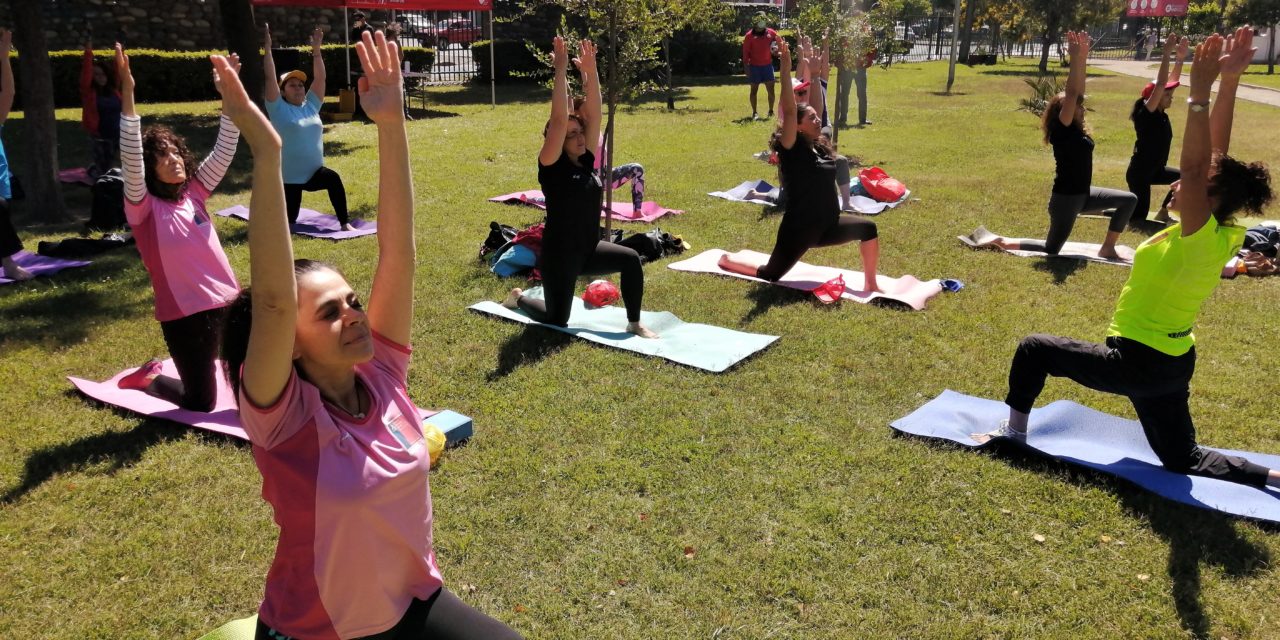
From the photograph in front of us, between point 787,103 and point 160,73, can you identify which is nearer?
point 787,103

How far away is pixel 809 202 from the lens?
7773mm

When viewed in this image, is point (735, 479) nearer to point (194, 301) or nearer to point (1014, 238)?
point (194, 301)

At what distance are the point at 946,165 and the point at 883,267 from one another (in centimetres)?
633

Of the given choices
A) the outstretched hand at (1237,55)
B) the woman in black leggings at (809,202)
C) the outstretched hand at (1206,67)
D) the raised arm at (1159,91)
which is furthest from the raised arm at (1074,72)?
the outstretched hand at (1206,67)

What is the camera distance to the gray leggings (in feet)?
29.8

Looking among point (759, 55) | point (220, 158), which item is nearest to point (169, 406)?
point (220, 158)

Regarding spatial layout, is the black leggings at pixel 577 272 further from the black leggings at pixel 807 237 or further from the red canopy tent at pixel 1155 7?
the red canopy tent at pixel 1155 7

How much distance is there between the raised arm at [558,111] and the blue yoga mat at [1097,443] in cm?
288

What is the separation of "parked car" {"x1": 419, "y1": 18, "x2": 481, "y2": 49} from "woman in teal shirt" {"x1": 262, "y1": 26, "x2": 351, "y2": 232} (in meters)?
24.7

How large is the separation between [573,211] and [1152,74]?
36.4 meters

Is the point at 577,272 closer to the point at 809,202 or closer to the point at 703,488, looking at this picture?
the point at 809,202

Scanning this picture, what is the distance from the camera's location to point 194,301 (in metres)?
5.11

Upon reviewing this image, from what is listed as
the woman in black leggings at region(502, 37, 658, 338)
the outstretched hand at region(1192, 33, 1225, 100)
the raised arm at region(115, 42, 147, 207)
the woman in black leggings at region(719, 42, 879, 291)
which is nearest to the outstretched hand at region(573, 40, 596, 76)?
the woman in black leggings at region(502, 37, 658, 338)

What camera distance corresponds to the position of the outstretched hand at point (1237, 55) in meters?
4.04
